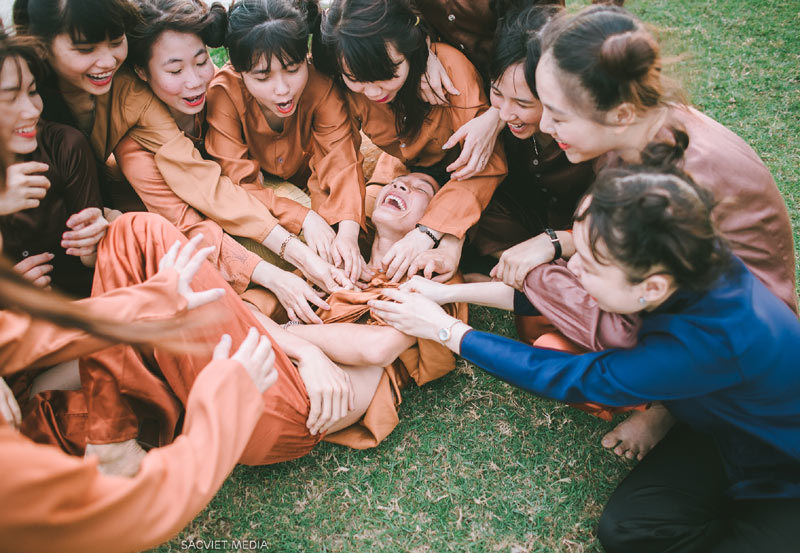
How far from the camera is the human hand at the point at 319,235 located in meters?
3.09

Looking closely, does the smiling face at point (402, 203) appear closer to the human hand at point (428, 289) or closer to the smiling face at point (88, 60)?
the human hand at point (428, 289)

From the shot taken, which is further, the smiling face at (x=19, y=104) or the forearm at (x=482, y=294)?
the forearm at (x=482, y=294)

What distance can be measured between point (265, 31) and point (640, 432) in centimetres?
240

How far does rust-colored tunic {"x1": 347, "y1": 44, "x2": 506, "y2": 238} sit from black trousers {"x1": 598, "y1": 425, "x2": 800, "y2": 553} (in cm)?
138

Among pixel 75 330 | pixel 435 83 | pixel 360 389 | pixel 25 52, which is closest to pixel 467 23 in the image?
pixel 435 83

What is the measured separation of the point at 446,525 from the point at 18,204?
2116mm

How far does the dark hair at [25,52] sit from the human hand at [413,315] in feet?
5.57

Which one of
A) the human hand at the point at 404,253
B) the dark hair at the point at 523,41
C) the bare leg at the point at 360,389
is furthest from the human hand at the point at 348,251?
the dark hair at the point at 523,41

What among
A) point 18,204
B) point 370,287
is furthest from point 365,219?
point 18,204

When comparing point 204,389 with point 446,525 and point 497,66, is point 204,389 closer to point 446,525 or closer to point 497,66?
point 446,525

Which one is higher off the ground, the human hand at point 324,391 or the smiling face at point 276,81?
the smiling face at point 276,81

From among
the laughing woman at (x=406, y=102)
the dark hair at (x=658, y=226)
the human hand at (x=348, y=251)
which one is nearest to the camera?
the dark hair at (x=658, y=226)

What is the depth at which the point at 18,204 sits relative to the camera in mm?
2406

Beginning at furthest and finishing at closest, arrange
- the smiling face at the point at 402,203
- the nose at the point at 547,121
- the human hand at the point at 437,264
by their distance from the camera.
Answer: the smiling face at the point at 402,203, the human hand at the point at 437,264, the nose at the point at 547,121
